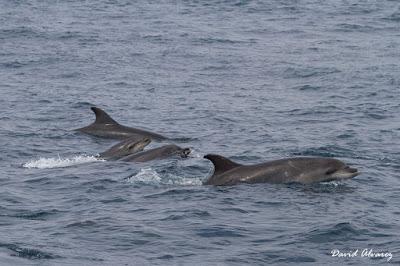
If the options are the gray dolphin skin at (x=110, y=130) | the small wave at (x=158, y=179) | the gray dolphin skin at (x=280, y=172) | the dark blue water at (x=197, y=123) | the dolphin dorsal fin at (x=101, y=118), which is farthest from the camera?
the dolphin dorsal fin at (x=101, y=118)

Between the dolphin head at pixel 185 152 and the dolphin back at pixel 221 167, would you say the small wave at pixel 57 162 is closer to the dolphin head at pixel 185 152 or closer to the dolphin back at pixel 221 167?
the dolphin head at pixel 185 152

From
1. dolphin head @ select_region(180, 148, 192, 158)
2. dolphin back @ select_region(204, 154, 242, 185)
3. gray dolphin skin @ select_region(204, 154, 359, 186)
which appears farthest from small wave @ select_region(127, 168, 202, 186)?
dolphin head @ select_region(180, 148, 192, 158)

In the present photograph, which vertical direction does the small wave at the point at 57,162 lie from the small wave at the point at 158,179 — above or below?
below

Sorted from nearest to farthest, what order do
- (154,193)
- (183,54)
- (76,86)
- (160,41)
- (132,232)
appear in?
(132,232) → (154,193) → (76,86) → (183,54) → (160,41)

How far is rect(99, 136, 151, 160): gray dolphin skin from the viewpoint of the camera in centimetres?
2894

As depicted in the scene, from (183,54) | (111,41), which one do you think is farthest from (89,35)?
(183,54)

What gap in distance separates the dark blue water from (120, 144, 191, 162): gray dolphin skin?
1.60 feet

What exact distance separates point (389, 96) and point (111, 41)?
18.6 meters

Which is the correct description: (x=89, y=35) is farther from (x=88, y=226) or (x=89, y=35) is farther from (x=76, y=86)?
(x=88, y=226)

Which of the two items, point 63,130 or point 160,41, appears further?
point 160,41

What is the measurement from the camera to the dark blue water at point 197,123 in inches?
798

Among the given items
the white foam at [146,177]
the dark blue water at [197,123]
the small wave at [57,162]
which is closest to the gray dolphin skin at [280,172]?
the dark blue water at [197,123]

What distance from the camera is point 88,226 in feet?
69.1

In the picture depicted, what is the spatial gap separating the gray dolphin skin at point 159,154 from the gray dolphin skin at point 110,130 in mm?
2862
